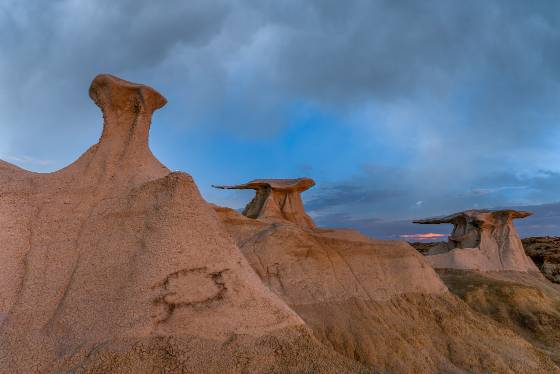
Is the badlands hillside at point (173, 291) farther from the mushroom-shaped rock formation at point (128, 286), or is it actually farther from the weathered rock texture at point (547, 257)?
the weathered rock texture at point (547, 257)

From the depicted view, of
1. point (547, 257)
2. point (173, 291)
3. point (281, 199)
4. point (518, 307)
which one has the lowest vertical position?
point (518, 307)

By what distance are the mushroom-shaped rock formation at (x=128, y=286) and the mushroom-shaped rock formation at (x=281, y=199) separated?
11.6 metres

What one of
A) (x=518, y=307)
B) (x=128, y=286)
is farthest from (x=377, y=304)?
(x=518, y=307)

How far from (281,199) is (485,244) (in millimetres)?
11516

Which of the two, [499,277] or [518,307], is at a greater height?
[499,277]

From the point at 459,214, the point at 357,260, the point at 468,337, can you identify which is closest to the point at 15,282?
the point at 357,260

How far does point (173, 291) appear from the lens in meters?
4.54

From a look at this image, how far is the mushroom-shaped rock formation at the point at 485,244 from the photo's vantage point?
20.0 m

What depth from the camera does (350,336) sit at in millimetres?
6676

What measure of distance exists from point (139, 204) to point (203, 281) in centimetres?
140

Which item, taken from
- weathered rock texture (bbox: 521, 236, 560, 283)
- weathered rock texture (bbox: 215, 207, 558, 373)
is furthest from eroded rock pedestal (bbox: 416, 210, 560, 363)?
weathered rock texture (bbox: 521, 236, 560, 283)

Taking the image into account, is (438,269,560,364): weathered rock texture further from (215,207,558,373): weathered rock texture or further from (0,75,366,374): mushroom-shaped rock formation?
(0,75,366,374): mushroom-shaped rock formation

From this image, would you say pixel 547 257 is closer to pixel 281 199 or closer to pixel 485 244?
pixel 485 244

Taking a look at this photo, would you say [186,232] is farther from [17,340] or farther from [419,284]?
[419,284]
